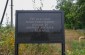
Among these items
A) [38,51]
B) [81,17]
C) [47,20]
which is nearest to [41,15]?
[47,20]

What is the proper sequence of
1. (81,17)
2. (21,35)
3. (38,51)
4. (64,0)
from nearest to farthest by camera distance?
(21,35)
(38,51)
(81,17)
(64,0)

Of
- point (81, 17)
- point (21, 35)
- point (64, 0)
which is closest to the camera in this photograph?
point (21, 35)

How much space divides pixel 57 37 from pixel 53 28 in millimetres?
257

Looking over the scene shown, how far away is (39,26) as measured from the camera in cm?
935

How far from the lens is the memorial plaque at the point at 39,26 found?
30.4 ft

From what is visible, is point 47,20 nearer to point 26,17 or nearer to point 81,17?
point 26,17

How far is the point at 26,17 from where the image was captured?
9.38 m

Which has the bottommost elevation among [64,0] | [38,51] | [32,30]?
[38,51]

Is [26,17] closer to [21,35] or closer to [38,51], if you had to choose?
[21,35]

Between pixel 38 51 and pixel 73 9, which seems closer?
pixel 38 51

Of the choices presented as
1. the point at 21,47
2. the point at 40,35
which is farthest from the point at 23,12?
the point at 21,47

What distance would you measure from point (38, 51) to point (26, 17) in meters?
1.34

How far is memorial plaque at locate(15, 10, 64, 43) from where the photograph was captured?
9273mm

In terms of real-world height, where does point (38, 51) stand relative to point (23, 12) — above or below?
below
